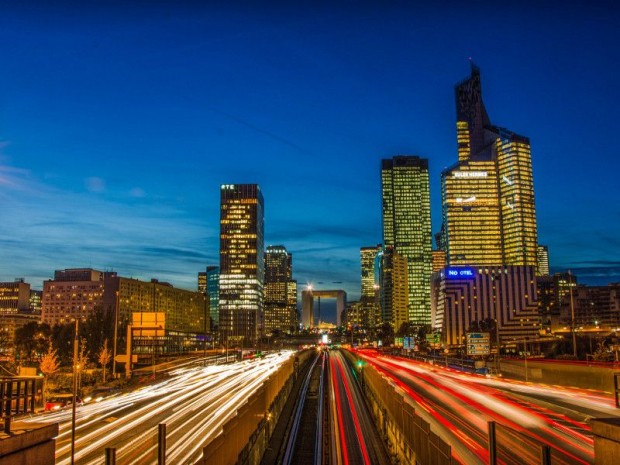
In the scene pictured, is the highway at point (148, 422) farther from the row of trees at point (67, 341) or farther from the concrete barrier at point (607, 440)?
the row of trees at point (67, 341)

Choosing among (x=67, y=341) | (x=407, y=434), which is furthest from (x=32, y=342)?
(x=407, y=434)

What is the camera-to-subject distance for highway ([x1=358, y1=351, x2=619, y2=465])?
2120cm

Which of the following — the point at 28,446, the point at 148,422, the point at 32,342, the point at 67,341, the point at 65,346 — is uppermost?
the point at 28,446

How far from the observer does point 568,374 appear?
46.8 meters

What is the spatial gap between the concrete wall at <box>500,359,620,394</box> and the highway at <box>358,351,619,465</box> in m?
1.05

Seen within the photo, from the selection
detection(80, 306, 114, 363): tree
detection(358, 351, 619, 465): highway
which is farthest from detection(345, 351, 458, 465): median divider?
detection(80, 306, 114, 363): tree

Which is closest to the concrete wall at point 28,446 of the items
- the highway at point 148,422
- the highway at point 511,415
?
the highway at point 511,415

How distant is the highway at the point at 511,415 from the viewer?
2120 cm

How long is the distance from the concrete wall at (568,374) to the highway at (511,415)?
41.2 inches

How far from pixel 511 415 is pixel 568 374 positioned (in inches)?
686

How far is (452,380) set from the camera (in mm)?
59438

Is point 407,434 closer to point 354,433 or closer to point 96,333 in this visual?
point 354,433

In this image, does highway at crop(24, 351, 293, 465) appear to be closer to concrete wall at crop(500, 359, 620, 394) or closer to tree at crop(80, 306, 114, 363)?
concrete wall at crop(500, 359, 620, 394)

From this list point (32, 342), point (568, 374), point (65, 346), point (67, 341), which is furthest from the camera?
point (32, 342)
